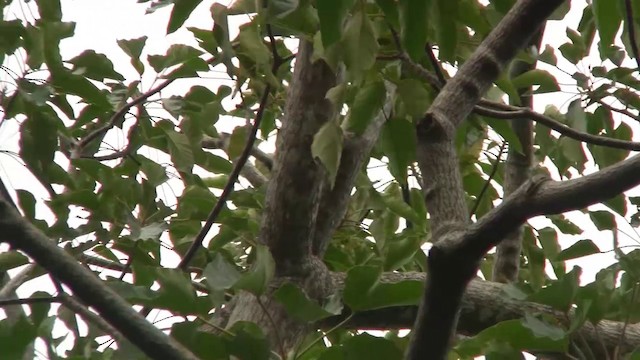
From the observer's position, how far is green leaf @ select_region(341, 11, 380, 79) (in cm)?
115

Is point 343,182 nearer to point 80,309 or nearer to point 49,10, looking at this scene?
point 49,10

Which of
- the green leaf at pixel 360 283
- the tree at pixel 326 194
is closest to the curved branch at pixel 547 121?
the tree at pixel 326 194

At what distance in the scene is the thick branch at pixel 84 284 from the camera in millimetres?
899

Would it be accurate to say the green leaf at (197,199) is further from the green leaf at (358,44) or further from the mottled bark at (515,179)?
the mottled bark at (515,179)

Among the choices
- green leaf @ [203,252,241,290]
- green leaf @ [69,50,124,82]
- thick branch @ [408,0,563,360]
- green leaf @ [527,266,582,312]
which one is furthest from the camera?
green leaf @ [69,50,124,82]

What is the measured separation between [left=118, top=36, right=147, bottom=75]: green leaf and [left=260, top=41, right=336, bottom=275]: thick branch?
347 millimetres

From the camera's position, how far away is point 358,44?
1154 millimetres

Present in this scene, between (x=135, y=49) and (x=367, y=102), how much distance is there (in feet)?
1.82

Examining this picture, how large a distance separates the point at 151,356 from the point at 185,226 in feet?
2.67

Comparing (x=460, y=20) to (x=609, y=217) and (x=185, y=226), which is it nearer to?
(x=609, y=217)

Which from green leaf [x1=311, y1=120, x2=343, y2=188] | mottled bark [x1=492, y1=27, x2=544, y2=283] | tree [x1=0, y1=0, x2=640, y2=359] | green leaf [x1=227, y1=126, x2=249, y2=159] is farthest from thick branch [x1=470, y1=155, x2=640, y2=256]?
Answer: mottled bark [x1=492, y1=27, x2=544, y2=283]

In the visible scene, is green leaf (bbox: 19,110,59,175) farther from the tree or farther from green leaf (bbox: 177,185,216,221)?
green leaf (bbox: 177,185,216,221)

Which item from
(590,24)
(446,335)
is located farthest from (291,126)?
(590,24)

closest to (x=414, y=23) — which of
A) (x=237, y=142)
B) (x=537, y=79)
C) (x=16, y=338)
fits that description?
(x=16, y=338)
